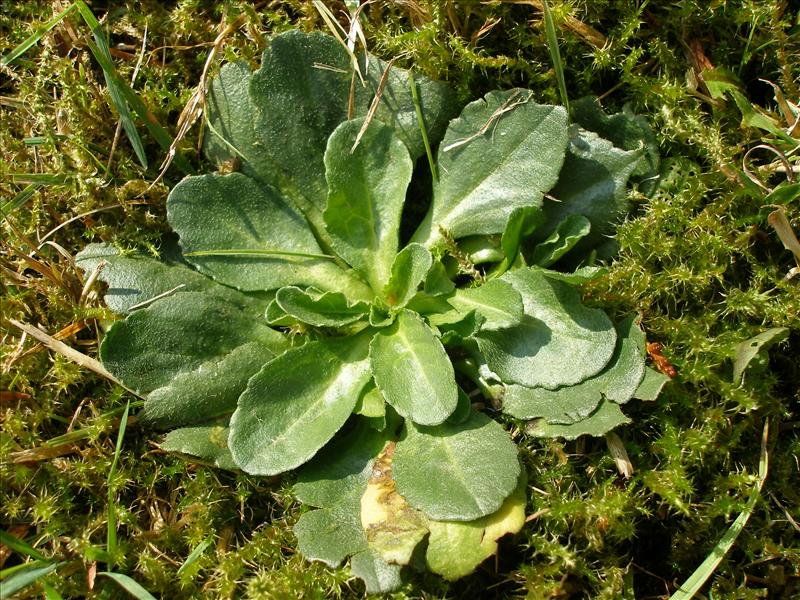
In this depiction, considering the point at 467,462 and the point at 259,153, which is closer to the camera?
the point at 467,462

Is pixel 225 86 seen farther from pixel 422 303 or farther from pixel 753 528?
pixel 753 528

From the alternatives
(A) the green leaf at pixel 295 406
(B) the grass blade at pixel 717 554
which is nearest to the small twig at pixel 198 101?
(A) the green leaf at pixel 295 406

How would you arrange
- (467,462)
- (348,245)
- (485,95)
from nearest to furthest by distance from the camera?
(467,462), (485,95), (348,245)

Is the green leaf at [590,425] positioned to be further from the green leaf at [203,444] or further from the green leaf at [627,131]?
the green leaf at [203,444]

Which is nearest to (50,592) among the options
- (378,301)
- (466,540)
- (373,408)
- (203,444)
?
(203,444)

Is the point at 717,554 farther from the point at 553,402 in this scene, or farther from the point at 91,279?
the point at 91,279

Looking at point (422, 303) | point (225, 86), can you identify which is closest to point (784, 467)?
→ point (422, 303)

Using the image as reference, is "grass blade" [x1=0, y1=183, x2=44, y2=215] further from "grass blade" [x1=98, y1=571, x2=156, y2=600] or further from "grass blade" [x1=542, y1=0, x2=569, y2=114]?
"grass blade" [x1=542, y1=0, x2=569, y2=114]

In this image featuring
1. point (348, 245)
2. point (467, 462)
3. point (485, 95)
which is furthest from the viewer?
point (348, 245)
